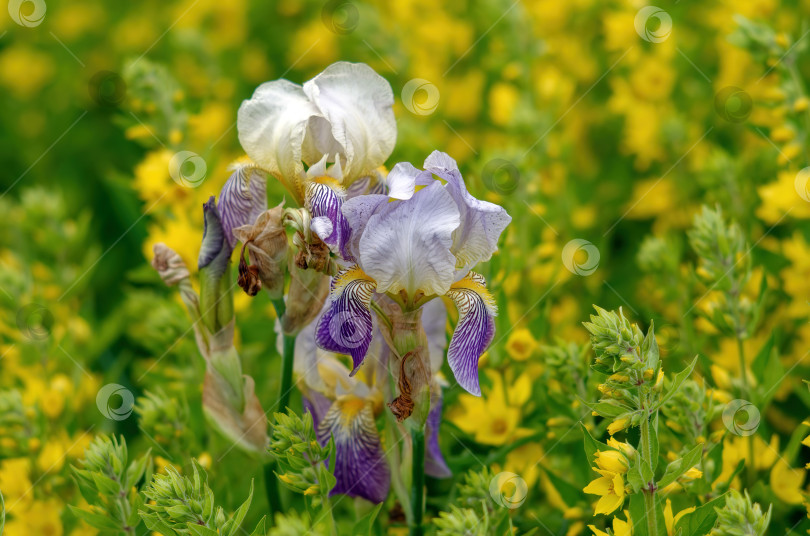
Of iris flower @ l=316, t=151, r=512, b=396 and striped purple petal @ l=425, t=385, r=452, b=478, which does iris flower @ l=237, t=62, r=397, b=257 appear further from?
striped purple petal @ l=425, t=385, r=452, b=478

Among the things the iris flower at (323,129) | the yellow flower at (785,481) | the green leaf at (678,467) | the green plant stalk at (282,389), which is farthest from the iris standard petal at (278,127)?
the yellow flower at (785,481)

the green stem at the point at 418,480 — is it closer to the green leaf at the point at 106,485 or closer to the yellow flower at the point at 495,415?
the yellow flower at the point at 495,415

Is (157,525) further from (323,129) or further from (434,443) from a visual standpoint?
(323,129)

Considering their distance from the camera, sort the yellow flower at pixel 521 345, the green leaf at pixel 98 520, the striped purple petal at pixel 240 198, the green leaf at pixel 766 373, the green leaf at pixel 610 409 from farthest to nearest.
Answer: the yellow flower at pixel 521 345
the green leaf at pixel 766 373
the striped purple petal at pixel 240 198
the green leaf at pixel 98 520
the green leaf at pixel 610 409

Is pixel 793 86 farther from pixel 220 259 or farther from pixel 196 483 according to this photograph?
A: pixel 196 483

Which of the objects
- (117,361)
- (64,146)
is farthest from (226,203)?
(64,146)

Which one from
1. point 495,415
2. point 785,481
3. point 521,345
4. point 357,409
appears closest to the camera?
point 357,409

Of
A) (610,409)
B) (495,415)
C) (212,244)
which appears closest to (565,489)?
(495,415)
